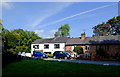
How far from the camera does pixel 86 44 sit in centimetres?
3064

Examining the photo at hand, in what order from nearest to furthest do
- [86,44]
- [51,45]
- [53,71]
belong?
[53,71], [86,44], [51,45]

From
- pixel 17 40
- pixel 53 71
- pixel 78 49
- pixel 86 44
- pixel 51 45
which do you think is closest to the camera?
pixel 53 71

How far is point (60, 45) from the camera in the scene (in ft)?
121

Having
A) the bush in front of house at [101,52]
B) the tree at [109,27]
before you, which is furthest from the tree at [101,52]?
the tree at [109,27]

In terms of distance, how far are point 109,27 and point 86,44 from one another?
16.2 meters

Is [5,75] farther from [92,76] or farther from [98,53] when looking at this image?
[98,53]

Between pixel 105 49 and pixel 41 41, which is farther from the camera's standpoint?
pixel 41 41

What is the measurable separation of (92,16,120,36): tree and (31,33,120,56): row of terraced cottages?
10.2 metres

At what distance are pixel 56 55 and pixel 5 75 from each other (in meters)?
20.7

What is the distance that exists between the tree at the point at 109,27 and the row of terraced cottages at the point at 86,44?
10.2 meters


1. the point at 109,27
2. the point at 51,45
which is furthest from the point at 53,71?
the point at 109,27

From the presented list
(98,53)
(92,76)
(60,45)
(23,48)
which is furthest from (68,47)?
(92,76)

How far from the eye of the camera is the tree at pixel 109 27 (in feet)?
132

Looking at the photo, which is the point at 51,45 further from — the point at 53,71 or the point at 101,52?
the point at 53,71
